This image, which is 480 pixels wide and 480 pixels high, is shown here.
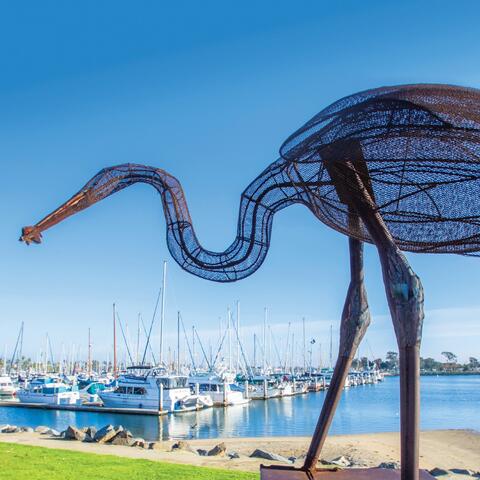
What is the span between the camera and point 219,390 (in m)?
47.0

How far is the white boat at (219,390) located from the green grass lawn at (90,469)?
113 ft

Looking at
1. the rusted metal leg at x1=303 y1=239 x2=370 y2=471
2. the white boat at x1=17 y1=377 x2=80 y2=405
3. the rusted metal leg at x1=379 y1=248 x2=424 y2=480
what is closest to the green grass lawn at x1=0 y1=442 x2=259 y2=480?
the rusted metal leg at x1=303 y1=239 x2=370 y2=471

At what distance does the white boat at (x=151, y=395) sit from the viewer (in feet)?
128

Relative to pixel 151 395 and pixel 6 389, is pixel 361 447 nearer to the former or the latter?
pixel 151 395

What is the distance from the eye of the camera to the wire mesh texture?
15.1 ft

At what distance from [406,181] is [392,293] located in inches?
45.2

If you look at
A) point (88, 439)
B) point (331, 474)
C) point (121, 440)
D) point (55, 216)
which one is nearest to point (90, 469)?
point (55, 216)

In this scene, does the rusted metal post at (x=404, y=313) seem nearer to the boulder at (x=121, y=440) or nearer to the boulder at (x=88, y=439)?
the boulder at (x=121, y=440)

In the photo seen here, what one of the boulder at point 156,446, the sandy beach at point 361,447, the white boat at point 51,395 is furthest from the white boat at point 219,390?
the boulder at point 156,446

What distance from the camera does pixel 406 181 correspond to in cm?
553

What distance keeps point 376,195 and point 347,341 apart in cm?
180

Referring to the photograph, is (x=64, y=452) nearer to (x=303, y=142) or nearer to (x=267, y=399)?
(x=303, y=142)

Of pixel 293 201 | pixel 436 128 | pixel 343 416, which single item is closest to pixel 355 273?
pixel 293 201

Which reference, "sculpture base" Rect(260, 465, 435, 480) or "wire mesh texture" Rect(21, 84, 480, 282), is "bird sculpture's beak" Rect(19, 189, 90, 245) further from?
"sculpture base" Rect(260, 465, 435, 480)
